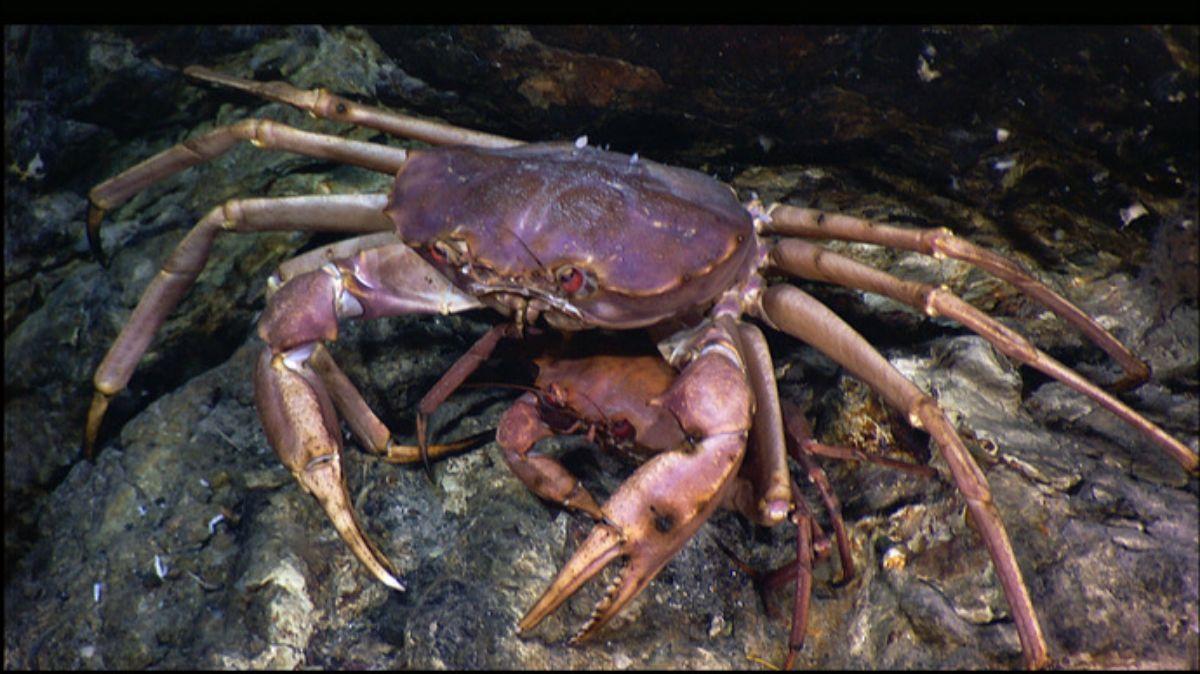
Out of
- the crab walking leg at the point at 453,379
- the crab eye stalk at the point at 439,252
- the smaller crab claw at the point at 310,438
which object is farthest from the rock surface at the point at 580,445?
the crab eye stalk at the point at 439,252

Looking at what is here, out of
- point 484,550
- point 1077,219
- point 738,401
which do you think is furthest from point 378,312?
point 1077,219

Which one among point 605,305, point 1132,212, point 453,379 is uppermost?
point 1132,212

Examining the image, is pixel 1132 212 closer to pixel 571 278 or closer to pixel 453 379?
pixel 571 278

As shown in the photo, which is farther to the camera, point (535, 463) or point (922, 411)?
point (535, 463)

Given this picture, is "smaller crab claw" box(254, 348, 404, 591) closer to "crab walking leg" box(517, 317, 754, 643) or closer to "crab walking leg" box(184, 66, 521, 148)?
"crab walking leg" box(517, 317, 754, 643)

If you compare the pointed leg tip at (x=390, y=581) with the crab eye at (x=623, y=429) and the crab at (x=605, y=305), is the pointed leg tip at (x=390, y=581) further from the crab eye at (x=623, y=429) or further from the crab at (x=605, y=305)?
the crab eye at (x=623, y=429)

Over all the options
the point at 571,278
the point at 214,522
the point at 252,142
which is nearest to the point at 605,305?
the point at 571,278

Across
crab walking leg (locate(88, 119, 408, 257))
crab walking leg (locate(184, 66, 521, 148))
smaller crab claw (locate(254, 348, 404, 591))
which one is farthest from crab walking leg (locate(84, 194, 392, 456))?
smaller crab claw (locate(254, 348, 404, 591))

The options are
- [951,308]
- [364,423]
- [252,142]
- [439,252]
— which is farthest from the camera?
[252,142]
